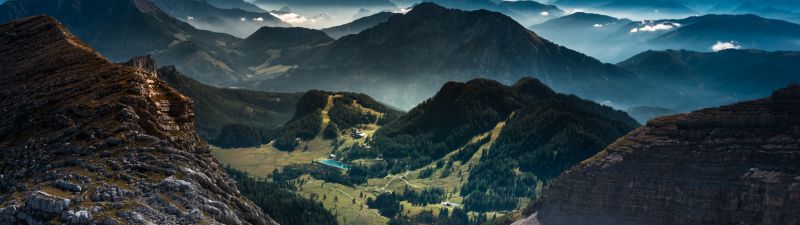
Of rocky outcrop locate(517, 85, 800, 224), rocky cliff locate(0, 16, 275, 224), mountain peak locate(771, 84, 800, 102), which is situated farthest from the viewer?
mountain peak locate(771, 84, 800, 102)

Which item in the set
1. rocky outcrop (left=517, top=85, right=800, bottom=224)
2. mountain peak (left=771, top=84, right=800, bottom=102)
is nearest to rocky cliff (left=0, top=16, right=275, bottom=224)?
rocky outcrop (left=517, top=85, right=800, bottom=224)

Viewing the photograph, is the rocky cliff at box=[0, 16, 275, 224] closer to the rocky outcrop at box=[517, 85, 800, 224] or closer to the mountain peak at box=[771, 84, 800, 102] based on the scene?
the rocky outcrop at box=[517, 85, 800, 224]

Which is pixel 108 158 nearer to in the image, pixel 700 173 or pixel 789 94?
pixel 700 173

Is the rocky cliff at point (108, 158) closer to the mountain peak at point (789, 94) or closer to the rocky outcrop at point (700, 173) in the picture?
the rocky outcrop at point (700, 173)

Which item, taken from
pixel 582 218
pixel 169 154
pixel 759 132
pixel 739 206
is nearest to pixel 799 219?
pixel 739 206

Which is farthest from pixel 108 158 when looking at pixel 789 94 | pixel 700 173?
pixel 789 94

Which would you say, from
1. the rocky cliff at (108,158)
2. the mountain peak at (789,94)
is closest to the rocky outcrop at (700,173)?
the mountain peak at (789,94)

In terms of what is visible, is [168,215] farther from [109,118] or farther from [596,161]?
[596,161]
